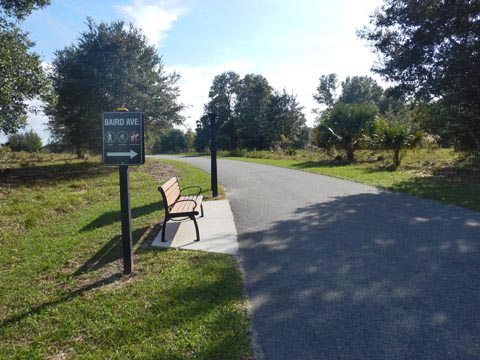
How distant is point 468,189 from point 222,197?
7202 millimetres

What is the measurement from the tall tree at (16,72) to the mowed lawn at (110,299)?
8.22m

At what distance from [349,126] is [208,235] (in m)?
17.6

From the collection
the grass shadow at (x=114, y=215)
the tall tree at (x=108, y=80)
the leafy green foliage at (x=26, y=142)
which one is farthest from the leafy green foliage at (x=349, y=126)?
the leafy green foliage at (x=26, y=142)

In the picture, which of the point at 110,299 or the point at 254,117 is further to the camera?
the point at 254,117

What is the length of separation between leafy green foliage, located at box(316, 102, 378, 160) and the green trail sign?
18818mm

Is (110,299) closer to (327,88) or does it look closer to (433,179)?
(433,179)

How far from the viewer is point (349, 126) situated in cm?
2206

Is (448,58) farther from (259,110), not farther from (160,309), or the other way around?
(259,110)

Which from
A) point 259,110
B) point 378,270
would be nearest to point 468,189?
point 378,270

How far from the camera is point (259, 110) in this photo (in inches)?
2105

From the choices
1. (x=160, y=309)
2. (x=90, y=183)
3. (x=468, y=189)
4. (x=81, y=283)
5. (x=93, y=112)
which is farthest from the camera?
(x=93, y=112)


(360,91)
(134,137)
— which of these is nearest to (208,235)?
(134,137)

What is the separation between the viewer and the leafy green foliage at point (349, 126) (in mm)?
21938

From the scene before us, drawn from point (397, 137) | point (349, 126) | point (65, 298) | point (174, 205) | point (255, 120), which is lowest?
point (65, 298)
